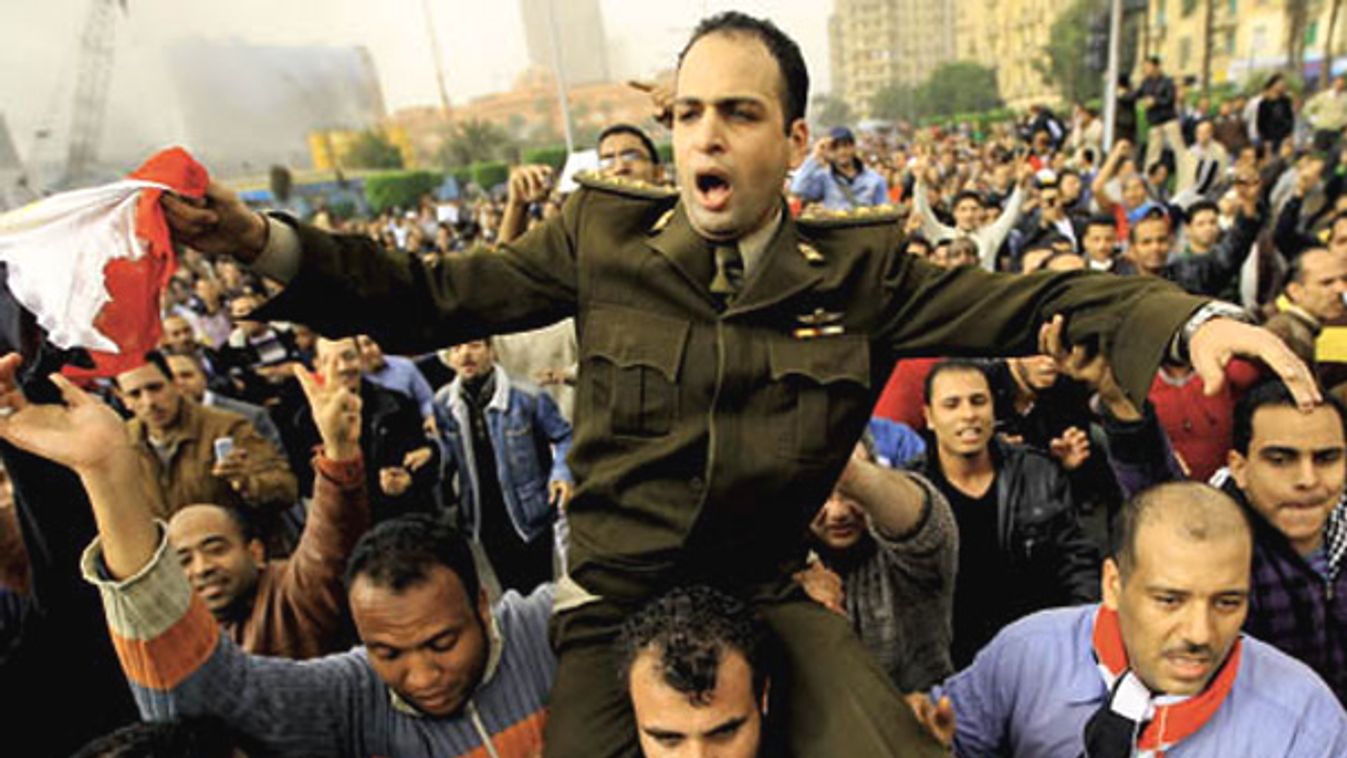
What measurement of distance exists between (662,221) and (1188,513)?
60.1 inches

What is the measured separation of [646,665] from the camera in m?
1.87

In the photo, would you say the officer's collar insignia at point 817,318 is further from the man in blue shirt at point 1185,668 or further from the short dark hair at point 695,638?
the man in blue shirt at point 1185,668

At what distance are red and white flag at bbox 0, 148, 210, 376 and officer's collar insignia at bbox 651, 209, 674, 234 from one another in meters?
0.99

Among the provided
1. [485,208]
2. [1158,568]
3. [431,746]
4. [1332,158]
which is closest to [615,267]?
[431,746]

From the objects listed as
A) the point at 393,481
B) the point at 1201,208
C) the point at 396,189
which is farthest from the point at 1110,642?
the point at 396,189

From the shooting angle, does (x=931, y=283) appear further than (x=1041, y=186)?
No

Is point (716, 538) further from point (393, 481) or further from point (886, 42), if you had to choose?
point (886, 42)

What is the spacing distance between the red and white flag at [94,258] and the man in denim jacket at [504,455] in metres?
2.60

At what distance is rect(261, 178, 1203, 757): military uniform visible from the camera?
1.85 meters

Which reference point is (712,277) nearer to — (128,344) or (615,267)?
(615,267)

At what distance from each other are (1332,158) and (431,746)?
1488 centimetres

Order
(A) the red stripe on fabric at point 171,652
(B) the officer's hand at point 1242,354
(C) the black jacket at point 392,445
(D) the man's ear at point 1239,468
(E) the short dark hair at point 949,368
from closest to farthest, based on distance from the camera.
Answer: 1. (B) the officer's hand at point 1242,354
2. (A) the red stripe on fabric at point 171,652
3. (D) the man's ear at point 1239,468
4. (E) the short dark hair at point 949,368
5. (C) the black jacket at point 392,445

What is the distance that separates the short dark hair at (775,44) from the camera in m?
1.86

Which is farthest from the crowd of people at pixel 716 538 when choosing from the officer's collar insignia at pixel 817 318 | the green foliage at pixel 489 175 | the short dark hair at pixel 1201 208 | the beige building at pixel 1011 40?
the beige building at pixel 1011 40
